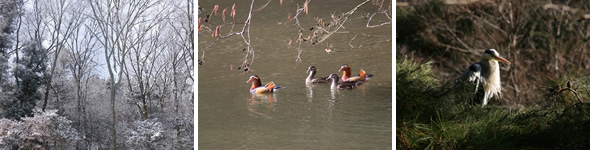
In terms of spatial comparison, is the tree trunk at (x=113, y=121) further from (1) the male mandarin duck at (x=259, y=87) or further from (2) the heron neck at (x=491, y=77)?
(2) the heron neck at (x=491, y=77)

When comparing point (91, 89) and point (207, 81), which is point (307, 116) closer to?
point (207, 81)

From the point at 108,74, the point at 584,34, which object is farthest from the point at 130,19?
the point at 584,34

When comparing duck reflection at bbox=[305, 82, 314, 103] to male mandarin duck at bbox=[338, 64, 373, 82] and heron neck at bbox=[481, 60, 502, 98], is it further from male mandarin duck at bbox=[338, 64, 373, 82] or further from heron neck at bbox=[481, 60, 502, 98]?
heron neck at bbox=[481, 60, 502, 98]

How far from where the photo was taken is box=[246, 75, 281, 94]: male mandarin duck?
4117 mm

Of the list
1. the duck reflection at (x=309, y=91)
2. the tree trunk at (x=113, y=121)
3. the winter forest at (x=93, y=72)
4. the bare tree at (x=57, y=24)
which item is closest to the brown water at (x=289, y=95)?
the duck reflection at (x=309, y=91)

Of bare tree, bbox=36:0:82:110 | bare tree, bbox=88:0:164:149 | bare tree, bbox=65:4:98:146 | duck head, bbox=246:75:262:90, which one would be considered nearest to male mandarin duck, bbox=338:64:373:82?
duck head, bbox=246:75:262:90

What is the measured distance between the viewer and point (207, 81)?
4.29 meters

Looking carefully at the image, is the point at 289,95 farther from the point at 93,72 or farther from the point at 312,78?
the point at 93,72

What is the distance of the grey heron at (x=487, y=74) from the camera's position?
4.76 m

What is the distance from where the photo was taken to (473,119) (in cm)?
466

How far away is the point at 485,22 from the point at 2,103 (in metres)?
4.83

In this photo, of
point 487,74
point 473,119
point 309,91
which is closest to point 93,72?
point 309,91

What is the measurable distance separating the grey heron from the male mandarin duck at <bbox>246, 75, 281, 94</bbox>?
1.62m

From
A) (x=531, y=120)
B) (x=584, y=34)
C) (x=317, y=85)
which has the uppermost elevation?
(x=584, y=34)
